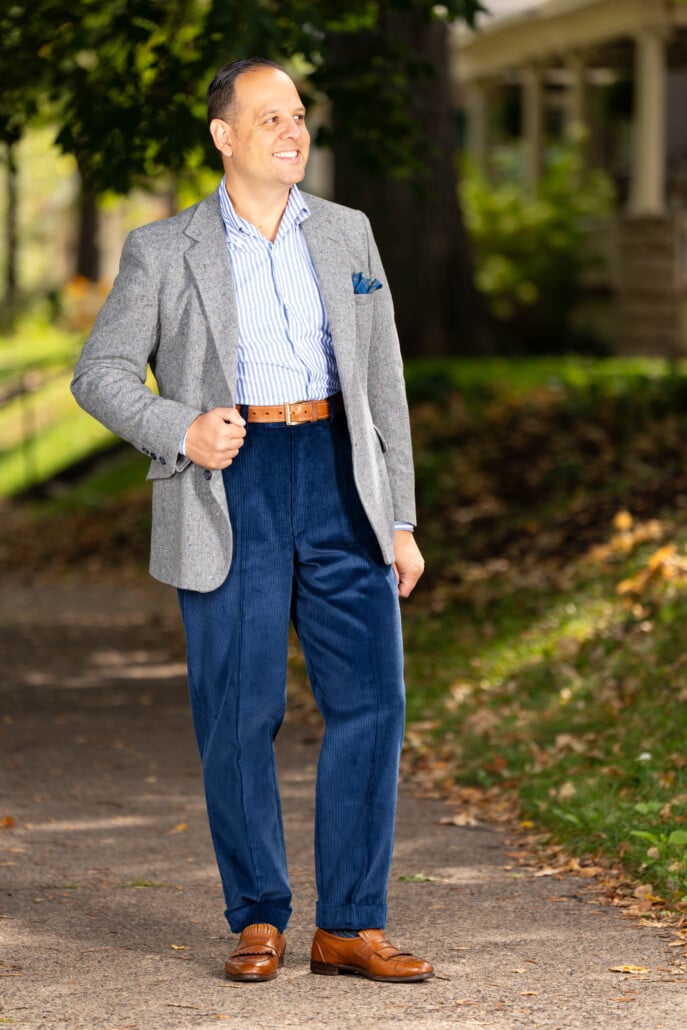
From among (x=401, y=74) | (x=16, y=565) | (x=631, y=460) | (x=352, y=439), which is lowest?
(x=16, y=565)

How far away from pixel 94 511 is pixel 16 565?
1.90 m

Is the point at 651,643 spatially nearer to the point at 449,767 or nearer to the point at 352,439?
the point at 449,767

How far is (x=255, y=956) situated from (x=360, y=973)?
28 centimetres

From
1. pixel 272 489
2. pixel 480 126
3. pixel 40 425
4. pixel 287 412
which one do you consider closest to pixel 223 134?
pixel 287 412

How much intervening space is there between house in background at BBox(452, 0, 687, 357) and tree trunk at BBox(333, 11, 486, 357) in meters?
2.61

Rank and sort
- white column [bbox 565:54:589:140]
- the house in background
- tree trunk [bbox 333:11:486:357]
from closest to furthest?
tree trunk [bbox 333:11:486:357]
the house in background
white column [bbox 565:54:589:140]

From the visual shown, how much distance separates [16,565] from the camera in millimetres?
15398

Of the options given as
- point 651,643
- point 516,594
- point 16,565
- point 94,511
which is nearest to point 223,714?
point 651,643

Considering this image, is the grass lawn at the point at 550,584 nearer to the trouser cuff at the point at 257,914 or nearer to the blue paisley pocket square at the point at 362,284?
the trouser cuff at the point at 257,914

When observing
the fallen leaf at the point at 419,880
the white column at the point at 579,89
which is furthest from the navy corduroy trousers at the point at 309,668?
the white column at the point at 579,89

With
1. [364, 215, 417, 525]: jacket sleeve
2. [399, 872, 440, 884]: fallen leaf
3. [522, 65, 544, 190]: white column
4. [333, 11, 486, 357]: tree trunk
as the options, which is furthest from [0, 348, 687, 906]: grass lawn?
[522, 65, 544, 190]: white column

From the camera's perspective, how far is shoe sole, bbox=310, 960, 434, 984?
4547 millimetres

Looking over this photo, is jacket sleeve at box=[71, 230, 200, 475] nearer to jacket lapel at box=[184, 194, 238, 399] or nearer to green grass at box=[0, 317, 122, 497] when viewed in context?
jacket lapel at box=[184, 194, 238, 399]

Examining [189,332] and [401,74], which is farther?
[401,74]
